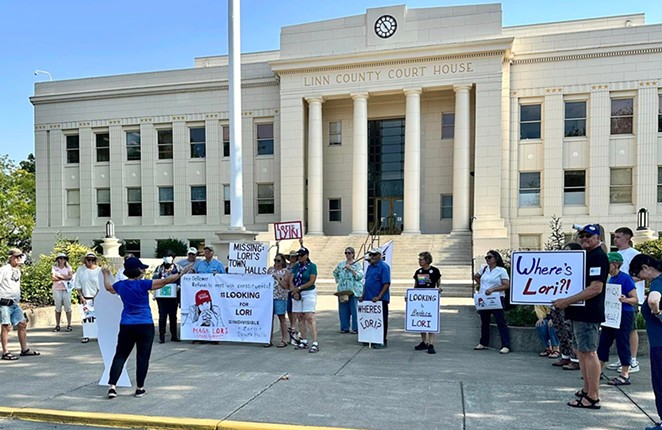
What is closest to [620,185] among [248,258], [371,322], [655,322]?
[371,322]

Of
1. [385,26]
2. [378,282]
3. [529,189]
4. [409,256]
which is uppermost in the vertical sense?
[385,26]

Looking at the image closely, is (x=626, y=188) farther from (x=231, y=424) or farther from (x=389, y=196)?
(x=231, y=424)

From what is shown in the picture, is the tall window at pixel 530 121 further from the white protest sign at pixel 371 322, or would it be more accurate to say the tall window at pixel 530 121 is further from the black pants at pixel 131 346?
the black pants at pixel 131 346

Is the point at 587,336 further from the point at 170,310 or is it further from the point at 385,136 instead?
the point at 385,136

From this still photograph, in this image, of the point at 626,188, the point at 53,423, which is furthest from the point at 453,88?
the point at 53,423

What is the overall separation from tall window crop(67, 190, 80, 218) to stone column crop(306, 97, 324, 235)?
17085 mm

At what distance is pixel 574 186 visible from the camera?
27.0 metres

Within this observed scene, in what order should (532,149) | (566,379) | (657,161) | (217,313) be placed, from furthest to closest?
(532,149) → (657,161) → (217,313) → (566,379)

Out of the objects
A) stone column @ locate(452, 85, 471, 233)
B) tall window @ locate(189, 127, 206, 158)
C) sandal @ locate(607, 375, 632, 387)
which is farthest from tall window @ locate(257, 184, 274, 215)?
sandal @ locate(607, 375, 632, 387)

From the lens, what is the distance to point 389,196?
30.4m

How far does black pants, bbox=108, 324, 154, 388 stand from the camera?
635 centimetres

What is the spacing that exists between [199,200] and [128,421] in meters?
27.3

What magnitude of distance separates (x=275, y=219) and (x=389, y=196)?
7127 millimetres

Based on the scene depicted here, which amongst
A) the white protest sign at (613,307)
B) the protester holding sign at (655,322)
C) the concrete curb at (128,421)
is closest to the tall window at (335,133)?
the white protest sign at (613,307)
